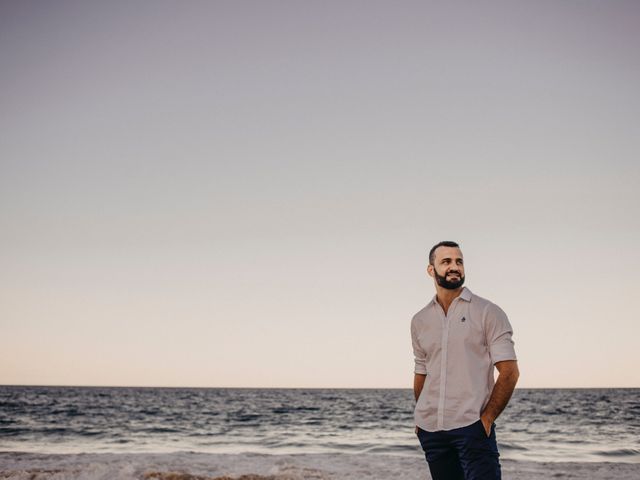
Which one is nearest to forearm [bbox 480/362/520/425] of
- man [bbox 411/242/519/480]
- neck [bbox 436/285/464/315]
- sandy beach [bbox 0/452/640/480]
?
man [bbox 411/242/519/480]

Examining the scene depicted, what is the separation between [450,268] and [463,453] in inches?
47.6

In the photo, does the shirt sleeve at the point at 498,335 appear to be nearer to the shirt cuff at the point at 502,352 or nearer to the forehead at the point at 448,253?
the shirt cuff at the point at 502,352

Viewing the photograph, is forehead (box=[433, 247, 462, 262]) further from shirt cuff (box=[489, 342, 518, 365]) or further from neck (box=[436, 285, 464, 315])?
shirt cuff (box=[489, 342, 518, 365])

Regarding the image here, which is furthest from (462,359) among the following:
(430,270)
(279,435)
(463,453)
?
(279,435)

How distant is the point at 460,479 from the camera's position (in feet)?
12.4

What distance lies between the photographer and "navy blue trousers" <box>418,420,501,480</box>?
3.49m

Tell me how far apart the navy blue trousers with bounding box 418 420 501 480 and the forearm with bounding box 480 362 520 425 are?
8cm

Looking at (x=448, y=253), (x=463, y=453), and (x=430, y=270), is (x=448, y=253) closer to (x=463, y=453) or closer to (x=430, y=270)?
(x=430, y=270)

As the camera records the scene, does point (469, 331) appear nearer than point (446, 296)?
Yes

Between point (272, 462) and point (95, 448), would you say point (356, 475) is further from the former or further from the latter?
point (95, 448)

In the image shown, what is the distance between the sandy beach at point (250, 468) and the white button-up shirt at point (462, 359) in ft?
22.6

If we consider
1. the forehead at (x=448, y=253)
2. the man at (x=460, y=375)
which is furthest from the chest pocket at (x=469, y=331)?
the forehead at (x=448, y=253)

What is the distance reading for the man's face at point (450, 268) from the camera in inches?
151

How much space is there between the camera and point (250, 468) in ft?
36.6
